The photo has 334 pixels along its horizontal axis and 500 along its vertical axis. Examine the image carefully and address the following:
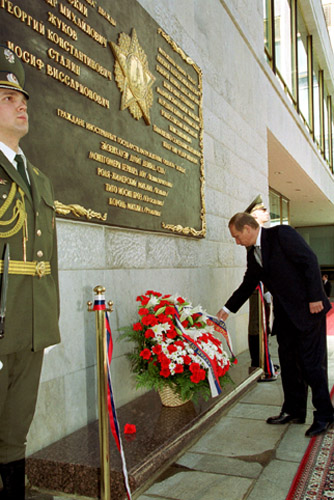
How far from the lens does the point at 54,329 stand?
1.97 m

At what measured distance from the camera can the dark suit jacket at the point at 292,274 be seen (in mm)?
3381

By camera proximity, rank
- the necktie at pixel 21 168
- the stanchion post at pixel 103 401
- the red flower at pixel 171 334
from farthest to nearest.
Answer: the red flower at pixel 171 334 < the stanchion post at pixel 103 401 < the necktie at pixel 21 168

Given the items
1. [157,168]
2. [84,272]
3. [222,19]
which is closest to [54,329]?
[84,272]

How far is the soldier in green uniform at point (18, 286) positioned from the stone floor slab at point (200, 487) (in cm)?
80

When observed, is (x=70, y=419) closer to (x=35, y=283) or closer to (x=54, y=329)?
(x=54, y=329)

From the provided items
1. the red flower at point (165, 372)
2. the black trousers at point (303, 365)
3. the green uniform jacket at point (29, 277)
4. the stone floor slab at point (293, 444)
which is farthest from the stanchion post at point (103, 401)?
the black trousers at point (303, 365)

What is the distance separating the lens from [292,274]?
11.4 ft

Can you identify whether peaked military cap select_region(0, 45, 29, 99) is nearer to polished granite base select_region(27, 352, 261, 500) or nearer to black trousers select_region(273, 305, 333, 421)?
polished granite base select_region(27, 352, 261, 500)

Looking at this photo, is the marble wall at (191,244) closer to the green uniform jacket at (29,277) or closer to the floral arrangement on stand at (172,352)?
the floral arrangement on stand at (172,352)

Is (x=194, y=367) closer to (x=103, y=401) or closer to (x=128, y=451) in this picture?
(x=128, y=451)

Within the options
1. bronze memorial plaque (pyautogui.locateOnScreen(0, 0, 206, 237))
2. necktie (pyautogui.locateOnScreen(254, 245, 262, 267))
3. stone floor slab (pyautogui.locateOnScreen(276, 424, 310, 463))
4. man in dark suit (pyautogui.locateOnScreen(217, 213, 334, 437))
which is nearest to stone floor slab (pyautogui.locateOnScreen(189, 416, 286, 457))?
stone floor slab (pyautogui.locateOnScreen(276, 424, 310, 463))

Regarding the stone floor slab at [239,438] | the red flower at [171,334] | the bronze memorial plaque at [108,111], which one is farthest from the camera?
the red flower at [171,334]

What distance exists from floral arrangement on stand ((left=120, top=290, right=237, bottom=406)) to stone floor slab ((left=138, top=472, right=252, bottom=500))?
22.2 inches

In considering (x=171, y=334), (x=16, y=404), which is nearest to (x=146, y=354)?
(x=171, y=334)
